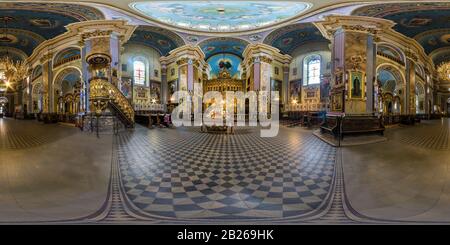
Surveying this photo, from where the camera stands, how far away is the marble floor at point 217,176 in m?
1.28

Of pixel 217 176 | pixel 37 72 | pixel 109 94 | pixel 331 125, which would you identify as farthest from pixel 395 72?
pixel 37 72

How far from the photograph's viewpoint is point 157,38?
1.65m

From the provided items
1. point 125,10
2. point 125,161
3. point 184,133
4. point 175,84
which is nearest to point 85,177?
point 125,161

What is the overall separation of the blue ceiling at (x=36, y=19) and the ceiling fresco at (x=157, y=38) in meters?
0.32

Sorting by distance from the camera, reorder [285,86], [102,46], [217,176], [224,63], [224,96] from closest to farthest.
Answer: [217,176], [224,96], [102,46], [224,63], [285,86]

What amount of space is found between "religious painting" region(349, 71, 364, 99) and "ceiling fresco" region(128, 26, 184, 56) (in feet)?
4.60

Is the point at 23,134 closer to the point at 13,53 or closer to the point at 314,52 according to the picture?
the point at 13,53

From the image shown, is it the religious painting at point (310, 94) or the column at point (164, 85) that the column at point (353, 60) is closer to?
the religious painting at point (310, 94)

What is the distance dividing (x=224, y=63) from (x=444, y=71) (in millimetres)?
1995

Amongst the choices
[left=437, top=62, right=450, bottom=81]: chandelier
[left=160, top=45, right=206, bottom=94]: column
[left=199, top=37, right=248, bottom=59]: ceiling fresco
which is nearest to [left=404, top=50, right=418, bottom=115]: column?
[left=437, top=62, right=450, bottom=81]: chandelier

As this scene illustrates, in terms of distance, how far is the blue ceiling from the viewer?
1704 millimetres

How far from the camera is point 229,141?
1.57 m

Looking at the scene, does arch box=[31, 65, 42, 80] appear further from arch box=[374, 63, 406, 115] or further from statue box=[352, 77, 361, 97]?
arch box=[374, 63, 406, 115]

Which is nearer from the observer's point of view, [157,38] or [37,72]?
[157,38]
